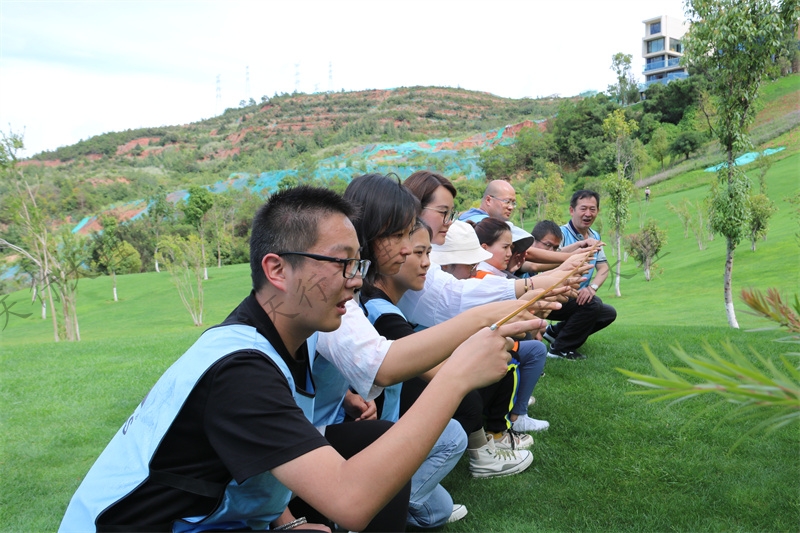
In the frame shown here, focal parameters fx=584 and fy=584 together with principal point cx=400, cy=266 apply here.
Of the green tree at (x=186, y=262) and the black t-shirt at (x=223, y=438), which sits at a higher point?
the black t-shirt at (x=223, y=438)

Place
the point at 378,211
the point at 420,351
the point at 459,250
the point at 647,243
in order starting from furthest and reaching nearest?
the point at 647,243 → the point at 459,250 → the point at 378,211 → the point at 420,351

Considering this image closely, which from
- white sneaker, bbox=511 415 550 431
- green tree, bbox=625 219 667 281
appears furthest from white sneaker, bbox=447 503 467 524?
green tree, bbox=625 219 667 281

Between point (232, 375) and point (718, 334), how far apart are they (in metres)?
7.20

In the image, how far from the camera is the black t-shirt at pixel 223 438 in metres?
1.39

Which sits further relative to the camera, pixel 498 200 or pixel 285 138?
pixel 285 138

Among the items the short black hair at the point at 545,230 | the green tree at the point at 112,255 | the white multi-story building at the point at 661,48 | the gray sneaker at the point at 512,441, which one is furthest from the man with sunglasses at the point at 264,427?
the white multi-story building at the point at 661,48

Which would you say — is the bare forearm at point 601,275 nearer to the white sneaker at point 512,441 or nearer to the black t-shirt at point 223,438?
the white sneaker at point 512,441

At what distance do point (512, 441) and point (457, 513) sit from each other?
79 centimetres

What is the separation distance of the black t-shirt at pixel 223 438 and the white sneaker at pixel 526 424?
9.05 ft

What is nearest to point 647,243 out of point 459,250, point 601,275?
point 601,275

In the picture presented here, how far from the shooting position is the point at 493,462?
3293mm

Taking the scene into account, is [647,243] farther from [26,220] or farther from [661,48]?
[661,48]

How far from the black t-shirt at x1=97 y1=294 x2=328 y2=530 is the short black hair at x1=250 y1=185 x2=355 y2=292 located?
13.3 inches

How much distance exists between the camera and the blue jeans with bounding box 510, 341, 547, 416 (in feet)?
12.5
